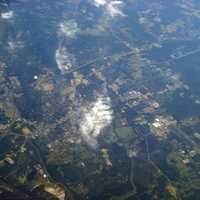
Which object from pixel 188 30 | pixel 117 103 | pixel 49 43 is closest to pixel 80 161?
A: pixel 117 103

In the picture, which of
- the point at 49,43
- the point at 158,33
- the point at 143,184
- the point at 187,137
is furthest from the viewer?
the point at 158,33

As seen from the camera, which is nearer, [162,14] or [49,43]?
[49,43]

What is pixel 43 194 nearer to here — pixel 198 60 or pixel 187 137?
pixel 187 137

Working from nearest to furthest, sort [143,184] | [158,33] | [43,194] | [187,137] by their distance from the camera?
[43,194], [143,184], [187,137], [158,33]

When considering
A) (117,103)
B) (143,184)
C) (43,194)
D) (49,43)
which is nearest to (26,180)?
(43,194)

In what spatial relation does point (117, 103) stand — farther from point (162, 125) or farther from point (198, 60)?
point (198, 60)

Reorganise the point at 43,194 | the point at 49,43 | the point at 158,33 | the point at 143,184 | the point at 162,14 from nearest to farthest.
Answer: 1. the point at 43,194
2. the point at 143,184
3. the point at 49,43
4. the point at 158,33
5. the point at 162,14
